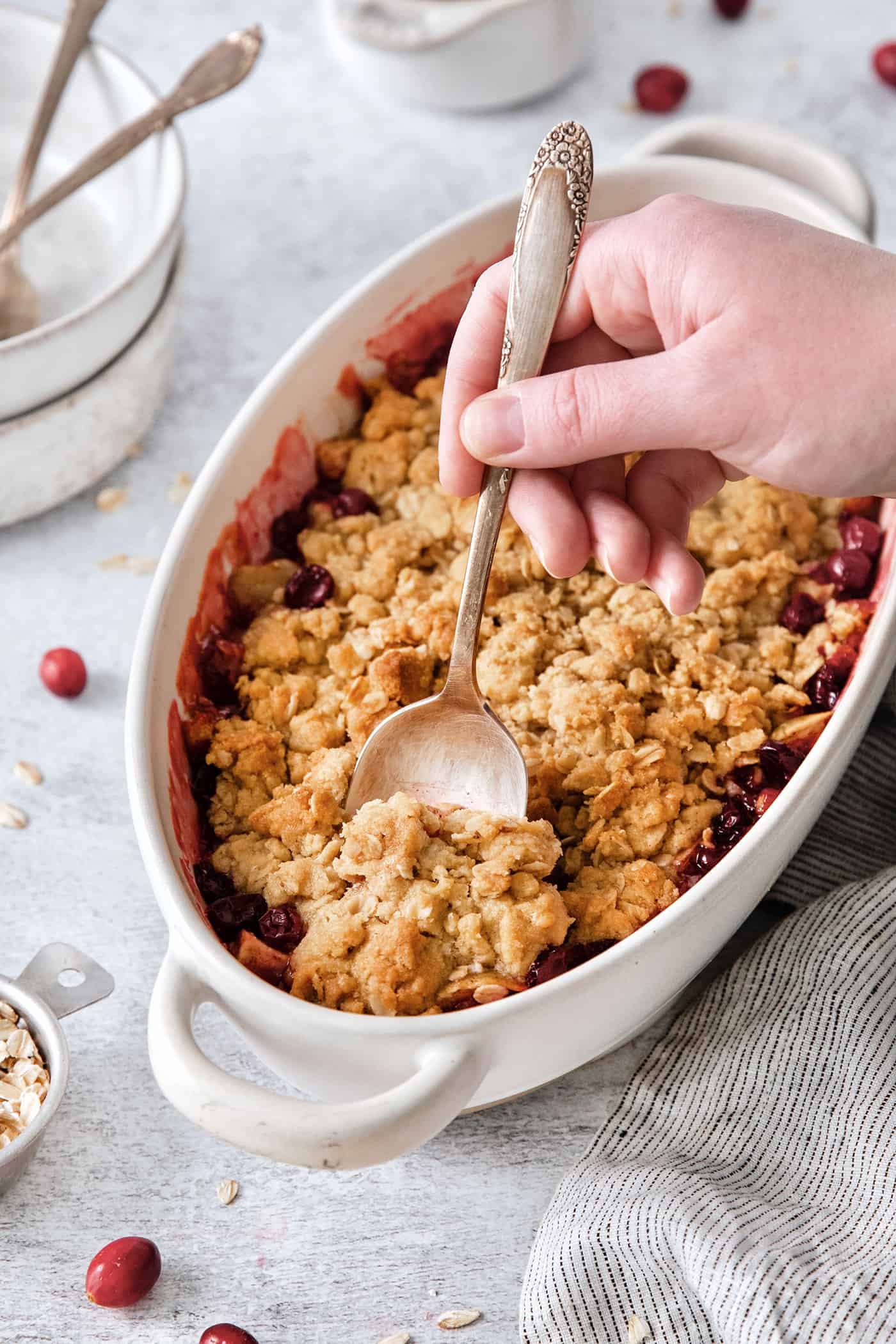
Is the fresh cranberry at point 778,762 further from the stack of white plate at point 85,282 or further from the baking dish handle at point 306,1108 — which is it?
the stack of white plate at point 85,282

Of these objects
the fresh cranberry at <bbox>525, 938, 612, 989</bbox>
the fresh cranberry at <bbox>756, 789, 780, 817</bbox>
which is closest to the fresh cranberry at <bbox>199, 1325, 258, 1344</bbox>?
the fresh cranberry at <bbox>525, 938, 612, 989</bbox>

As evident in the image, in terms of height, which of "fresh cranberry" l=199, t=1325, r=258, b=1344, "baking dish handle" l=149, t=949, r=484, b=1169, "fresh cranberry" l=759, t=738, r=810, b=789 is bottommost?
"fresh cranberry" l=199, t=1325, r=258, b=1344

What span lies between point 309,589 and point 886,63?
1.70 meters

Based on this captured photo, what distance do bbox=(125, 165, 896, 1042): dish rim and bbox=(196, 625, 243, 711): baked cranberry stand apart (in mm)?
119

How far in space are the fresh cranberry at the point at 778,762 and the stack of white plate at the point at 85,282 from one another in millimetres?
1111

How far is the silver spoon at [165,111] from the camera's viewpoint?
7.07 ft

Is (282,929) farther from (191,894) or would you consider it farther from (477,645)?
(477,645)

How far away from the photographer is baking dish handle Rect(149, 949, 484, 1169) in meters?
1.24

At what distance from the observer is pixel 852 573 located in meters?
1.79

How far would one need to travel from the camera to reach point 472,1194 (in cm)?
160

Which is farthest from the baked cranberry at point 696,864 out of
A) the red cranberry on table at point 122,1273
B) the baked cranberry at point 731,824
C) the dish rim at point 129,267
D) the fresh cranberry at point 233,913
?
the dish rim at point 129,267

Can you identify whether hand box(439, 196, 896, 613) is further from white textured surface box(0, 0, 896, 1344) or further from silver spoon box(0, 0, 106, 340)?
silver spoon box(0, 0, 106, 340)

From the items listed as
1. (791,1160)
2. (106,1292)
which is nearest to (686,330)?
(791,1160)

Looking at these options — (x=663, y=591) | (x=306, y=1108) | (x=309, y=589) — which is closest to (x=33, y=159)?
(x=309, y=589)
